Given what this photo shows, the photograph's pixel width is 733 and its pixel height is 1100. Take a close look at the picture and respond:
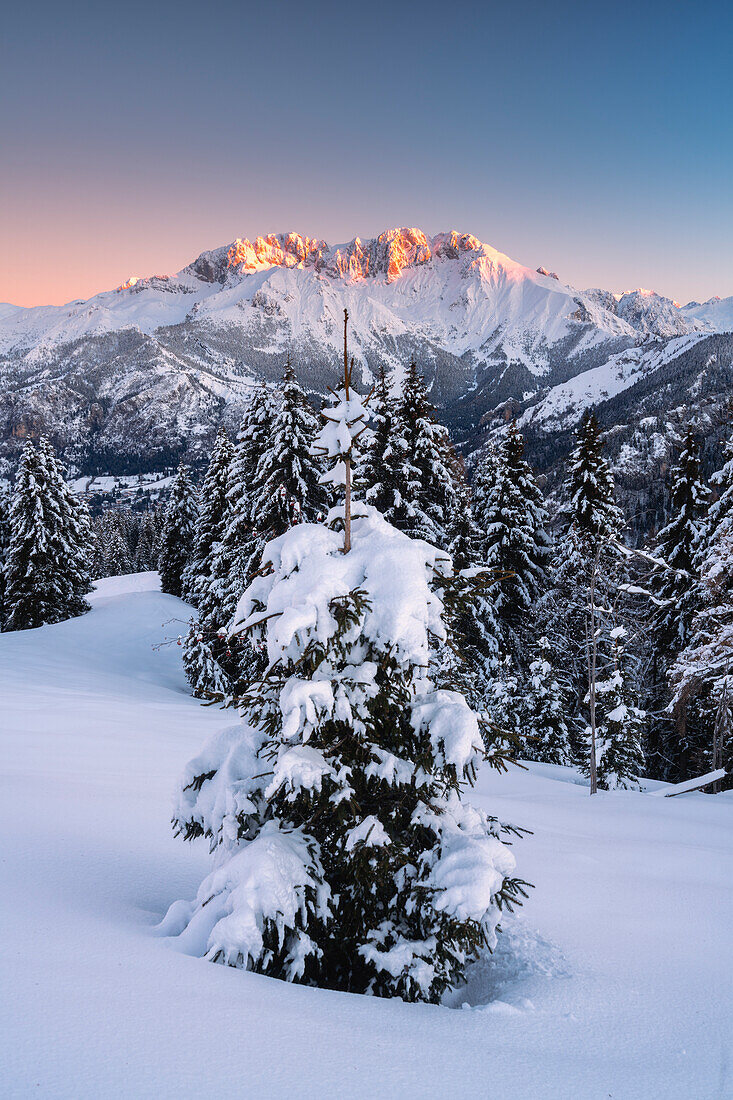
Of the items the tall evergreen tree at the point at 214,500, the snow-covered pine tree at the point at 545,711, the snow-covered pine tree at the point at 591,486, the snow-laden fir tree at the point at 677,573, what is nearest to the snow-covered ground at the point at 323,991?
the snow-covered pine tree at the point at 545,711

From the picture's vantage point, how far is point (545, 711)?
19781 millimetres

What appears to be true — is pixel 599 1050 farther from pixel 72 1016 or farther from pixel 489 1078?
pixel 72 1016

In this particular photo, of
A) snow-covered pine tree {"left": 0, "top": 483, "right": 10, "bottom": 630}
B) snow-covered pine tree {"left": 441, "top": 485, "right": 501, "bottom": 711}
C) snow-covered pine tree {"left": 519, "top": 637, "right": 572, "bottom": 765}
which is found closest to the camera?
snow-covered pine tree {"left": 519, "top": 637, "right": 572, "bottom": 765}

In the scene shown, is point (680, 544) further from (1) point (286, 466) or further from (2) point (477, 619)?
(1) point (286, 466)

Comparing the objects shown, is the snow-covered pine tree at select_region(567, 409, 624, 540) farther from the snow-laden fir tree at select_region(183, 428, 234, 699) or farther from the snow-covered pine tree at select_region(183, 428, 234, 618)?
the snow-covered pine tree at select_region(183, 428, 234, 618)

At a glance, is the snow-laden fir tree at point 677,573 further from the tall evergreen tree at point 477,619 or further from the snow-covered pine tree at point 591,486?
the tall evergreen tree at point 477,619

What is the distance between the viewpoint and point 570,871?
6.23 m

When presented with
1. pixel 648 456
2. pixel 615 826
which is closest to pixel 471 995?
pixel 615 826

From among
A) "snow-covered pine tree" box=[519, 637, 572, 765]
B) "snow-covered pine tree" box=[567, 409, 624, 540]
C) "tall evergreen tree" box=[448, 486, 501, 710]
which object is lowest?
"snow-covered pine tree" box=[519, 637, 572, 765]

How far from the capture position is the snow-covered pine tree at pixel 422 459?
17141 millimetres

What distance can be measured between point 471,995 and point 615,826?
19.4 feet

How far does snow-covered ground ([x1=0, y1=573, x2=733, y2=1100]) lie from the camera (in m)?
2.40

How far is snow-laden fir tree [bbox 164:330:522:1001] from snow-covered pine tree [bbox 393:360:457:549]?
12.9 metres

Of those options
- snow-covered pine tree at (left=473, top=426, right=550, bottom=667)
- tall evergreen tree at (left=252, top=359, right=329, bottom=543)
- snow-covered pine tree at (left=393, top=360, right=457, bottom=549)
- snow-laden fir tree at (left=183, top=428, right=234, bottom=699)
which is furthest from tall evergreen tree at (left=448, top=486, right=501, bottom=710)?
snow-laden fir tree at (left=183, top=428, right=234, bottom=699)
